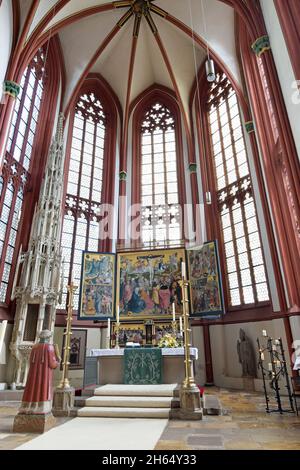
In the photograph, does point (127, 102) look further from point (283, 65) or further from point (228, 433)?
point (228, 433)

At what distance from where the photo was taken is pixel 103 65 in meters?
18.8

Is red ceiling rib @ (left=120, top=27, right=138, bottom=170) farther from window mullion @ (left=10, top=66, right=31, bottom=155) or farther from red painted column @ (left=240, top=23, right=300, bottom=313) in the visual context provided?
red painted column @ (left=240, top=23, right=300, bottom=313)

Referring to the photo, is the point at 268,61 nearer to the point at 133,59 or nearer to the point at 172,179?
the point at 172,179

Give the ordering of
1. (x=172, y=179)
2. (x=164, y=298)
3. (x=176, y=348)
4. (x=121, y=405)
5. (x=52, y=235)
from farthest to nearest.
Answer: (x=172, y=179), (x=52, y=235), (x=164, y=298), (x=176, y=348), (x=121, y=405)

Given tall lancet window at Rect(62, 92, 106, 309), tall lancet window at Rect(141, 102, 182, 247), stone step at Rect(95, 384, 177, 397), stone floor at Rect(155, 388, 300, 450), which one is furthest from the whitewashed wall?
tall lancet window at Rect(62, 92, 106, 309)

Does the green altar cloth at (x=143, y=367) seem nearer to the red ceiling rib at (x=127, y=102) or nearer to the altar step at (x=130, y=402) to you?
the altar step at (x=130, y=402)

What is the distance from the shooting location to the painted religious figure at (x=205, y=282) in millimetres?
10711

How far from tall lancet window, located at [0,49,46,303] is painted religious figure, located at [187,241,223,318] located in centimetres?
689

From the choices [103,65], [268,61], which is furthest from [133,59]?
[268,61]

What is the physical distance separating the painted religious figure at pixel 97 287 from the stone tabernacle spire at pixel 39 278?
51.2 inches

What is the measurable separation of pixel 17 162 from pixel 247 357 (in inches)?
471

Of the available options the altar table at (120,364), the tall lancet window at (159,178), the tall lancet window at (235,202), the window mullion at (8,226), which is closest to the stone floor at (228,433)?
the altar table at (120,364)

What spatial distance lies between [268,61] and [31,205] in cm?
1037

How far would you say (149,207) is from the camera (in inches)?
667
